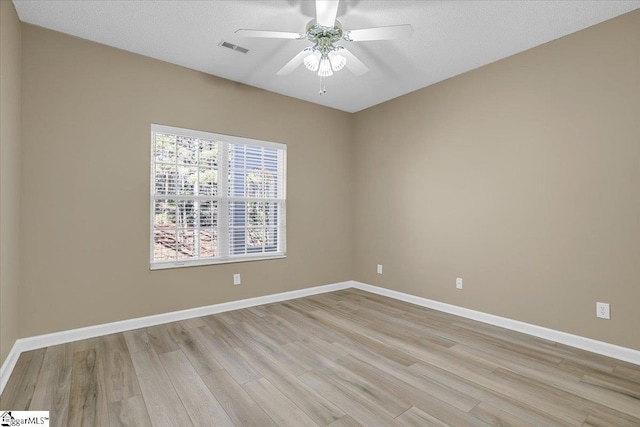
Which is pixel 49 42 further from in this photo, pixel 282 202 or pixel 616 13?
pixel 616 13

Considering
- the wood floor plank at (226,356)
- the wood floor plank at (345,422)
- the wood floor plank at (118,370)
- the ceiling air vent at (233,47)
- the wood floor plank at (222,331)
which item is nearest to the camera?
the wood floor plank at (345,422)

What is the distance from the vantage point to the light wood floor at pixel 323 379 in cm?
184

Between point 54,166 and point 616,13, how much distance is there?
16.0 ft

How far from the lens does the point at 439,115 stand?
3873 millimetres

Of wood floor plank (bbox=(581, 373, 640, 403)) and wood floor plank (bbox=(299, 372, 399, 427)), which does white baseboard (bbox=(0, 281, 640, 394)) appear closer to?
wood floor plank (bbox=(581, 373, 640, 403))

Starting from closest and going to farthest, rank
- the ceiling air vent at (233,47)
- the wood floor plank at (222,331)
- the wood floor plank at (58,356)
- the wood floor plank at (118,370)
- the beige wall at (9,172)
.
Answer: the wood floor plank at (118,370), the beige wall at (9,172), the wood floor plank at (58,356), the wood floor plank at (222,331), the ceiling air vent at (233,47)

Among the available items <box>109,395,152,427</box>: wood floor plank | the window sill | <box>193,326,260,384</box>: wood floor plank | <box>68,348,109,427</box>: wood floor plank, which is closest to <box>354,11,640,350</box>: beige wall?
the window sill

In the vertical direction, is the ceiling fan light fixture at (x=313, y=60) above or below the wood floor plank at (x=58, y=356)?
above

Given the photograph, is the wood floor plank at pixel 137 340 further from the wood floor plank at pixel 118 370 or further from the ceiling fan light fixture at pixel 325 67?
the ceiling fan light fixture at pixel 325 67

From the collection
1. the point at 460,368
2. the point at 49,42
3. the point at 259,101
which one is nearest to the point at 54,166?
the point at 49,42

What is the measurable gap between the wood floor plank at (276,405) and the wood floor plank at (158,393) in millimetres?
422

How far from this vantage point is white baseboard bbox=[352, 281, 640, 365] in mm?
2549

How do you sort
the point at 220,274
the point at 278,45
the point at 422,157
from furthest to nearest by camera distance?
the point at 422,157 → the point at 220,274 → the point at 278,45

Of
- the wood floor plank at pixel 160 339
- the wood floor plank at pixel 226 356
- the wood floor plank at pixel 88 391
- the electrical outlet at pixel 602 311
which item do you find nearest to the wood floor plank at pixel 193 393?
the wood floor plank at pixel 160 339
